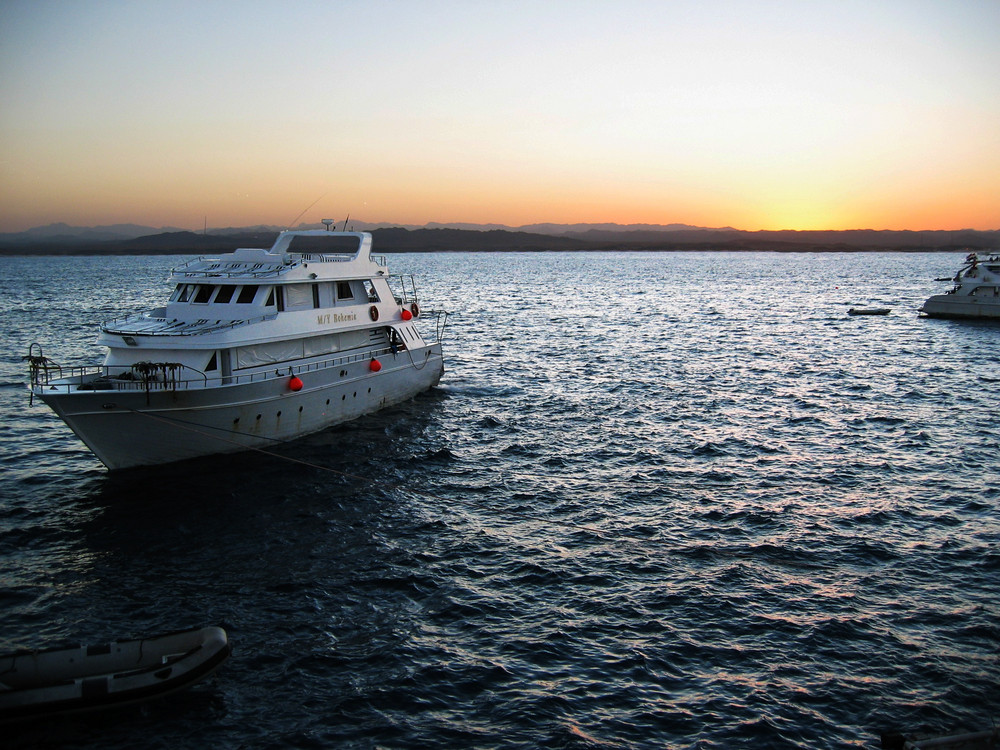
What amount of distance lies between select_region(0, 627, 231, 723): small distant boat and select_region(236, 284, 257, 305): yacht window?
54.7ft

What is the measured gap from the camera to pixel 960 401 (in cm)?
3619

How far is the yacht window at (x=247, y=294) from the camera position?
27609 mm

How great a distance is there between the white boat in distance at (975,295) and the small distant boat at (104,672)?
74.0m

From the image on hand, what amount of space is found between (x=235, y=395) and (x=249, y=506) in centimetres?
447

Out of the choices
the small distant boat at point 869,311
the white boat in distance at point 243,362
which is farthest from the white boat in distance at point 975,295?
the white boat in distance at point 243,362

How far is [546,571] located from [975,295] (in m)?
67.3

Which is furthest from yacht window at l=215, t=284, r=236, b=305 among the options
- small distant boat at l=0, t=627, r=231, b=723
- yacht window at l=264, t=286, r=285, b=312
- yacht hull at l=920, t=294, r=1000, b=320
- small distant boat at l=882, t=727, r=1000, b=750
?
yacht hull at l=920, t=294, r=1000, b=320

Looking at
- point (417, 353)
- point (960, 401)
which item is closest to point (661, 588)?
point (417, 353)

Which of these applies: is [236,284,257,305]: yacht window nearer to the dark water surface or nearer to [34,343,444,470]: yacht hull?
[34,343,444,470]: yacht hull

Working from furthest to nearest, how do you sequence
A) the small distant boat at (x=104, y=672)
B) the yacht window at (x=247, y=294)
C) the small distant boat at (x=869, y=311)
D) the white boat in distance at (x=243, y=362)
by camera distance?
the small distant boat at (x=869, y=311) < the yacht window at (x=247, y=294) < the white boat in distance at (x=243, y=362) < the small distant boat at (x=104, y=672)

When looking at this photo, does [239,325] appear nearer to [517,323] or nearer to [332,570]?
[332,570]

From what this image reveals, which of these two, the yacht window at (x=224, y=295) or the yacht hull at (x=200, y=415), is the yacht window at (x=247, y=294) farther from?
the yacht hull at (x=200, y=415)

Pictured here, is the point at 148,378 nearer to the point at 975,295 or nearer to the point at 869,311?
the point at 975,295

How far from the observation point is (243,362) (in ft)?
85.0
